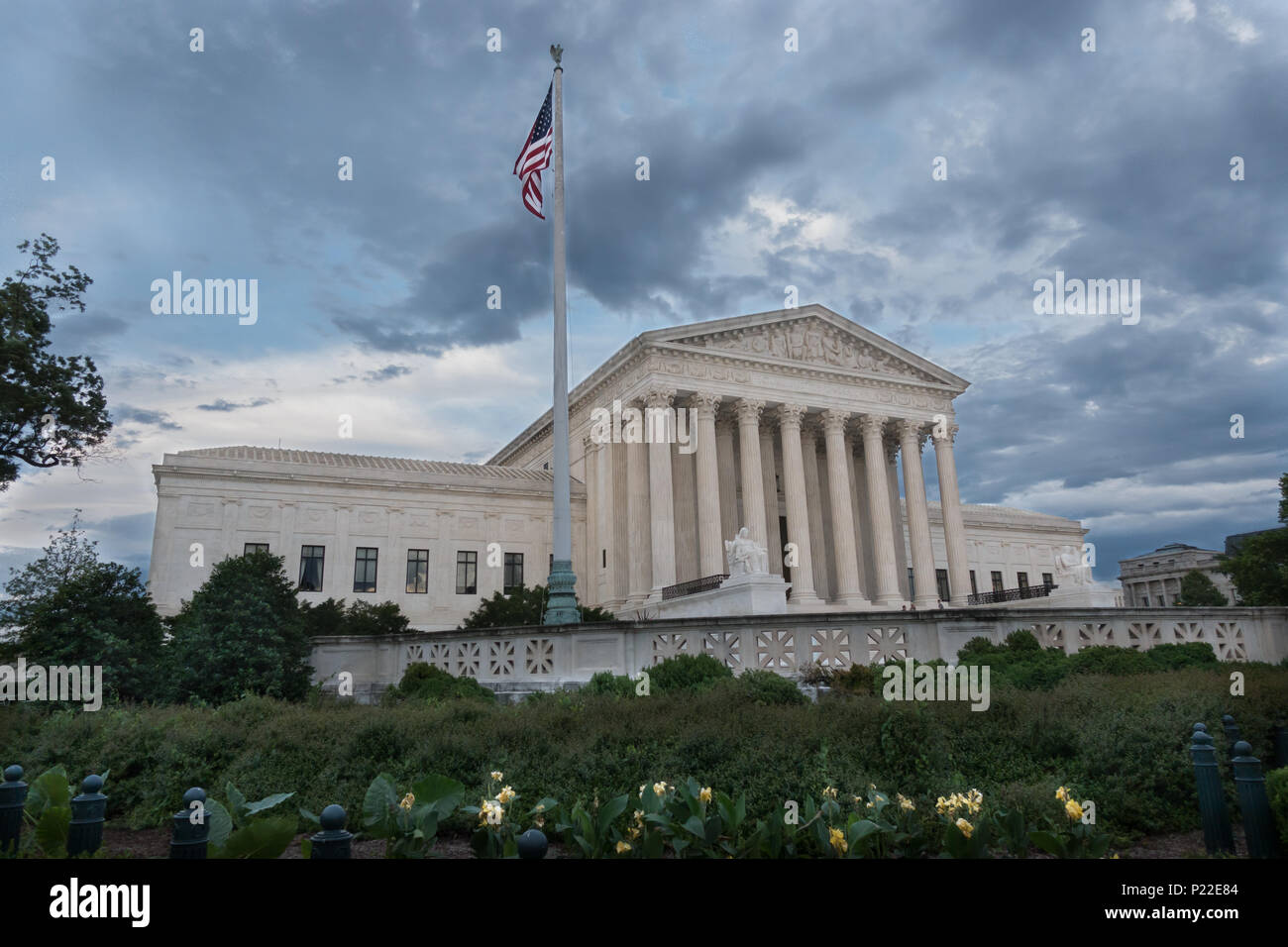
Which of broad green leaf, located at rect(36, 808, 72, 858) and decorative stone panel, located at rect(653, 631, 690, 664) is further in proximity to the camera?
decorative stone panel, located at rect(653, 631, 690, 664)

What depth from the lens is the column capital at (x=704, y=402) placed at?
44.2 metres

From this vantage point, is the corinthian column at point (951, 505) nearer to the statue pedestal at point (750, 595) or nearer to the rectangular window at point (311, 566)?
the statue pedestal at point (750, 595)

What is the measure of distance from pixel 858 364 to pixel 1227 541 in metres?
67.4

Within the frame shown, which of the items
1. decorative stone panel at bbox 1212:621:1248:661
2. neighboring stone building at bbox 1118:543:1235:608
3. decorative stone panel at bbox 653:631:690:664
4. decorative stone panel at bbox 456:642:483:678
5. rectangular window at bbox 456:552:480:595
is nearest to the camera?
decorative stone panel at bbox 653:631:690:664

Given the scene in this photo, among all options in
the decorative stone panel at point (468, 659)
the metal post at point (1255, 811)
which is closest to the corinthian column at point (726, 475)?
the decorative stone panel at point (468, 659)

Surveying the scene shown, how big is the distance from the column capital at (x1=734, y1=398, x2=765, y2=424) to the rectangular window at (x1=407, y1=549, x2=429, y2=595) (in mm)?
19985

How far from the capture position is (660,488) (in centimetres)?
4241

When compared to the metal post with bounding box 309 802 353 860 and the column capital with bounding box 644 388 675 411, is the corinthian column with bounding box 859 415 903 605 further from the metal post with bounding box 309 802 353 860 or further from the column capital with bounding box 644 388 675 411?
the metal post with bounding box 309 802 353 860

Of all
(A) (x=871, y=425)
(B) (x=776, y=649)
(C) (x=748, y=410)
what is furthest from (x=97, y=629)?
(A) (x=871, y=425)

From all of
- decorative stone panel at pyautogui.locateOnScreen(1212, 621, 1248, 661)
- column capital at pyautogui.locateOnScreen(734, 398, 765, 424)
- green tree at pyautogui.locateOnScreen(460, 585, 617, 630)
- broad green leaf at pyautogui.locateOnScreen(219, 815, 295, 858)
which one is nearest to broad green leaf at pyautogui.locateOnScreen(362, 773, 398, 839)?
broad green leaf at pyautogui.locateOnScreen(219, 815, 295, 858)

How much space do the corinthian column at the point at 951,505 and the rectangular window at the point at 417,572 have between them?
31682mm

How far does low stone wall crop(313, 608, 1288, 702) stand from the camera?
16391mm

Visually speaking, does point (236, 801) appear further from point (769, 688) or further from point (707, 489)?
point (707, 489)
